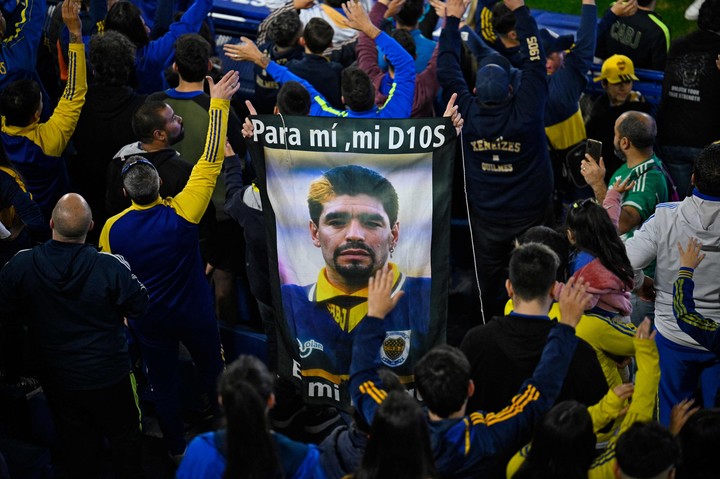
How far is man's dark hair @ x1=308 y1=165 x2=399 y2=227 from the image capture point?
4426mm

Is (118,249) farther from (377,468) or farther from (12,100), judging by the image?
(377,468)

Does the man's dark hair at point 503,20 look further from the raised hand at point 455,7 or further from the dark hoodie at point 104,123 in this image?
the dark hoodie at point 104,123

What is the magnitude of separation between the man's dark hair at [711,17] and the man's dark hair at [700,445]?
3771 mm

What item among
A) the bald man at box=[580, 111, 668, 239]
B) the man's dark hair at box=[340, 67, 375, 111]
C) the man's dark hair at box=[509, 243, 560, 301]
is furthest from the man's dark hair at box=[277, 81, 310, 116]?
the man's dark hair at box=[509, 243, 560, 301]

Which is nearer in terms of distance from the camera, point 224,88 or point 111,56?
point 224,88

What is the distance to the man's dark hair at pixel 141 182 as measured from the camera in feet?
15.9

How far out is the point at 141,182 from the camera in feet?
15.8

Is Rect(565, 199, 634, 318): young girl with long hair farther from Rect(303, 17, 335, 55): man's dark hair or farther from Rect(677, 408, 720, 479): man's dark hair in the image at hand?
Rect(303, 17, 335, 55): man's dark hair

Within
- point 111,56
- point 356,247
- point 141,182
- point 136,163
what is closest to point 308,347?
point 356,247

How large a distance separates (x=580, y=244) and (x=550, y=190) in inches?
68.1

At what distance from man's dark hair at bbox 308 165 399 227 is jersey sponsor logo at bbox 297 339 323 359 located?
0.69 metres

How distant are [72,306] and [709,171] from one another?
3.10m

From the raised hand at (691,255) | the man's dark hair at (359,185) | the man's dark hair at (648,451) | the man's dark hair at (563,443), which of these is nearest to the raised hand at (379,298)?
the man's dark hair at (563,443)

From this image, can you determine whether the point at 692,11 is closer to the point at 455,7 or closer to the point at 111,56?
the point at 455,7
